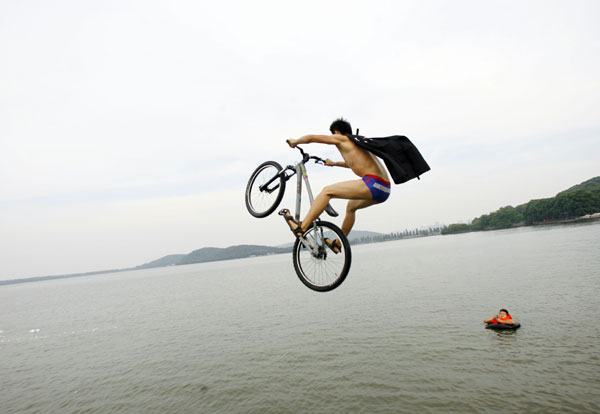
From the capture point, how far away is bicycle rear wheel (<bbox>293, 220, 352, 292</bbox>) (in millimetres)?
5230

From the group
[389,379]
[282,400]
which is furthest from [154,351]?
[389,379]

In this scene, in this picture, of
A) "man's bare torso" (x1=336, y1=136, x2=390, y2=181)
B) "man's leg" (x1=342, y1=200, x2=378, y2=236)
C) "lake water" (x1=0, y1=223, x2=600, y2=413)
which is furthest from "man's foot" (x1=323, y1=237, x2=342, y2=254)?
"lake water" (x1=0, y1=223, x2=600, y2=413)

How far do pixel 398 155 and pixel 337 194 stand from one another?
1093 millimetres

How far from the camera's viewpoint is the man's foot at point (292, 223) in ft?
18.2

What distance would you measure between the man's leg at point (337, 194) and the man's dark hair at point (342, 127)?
85 centimetres

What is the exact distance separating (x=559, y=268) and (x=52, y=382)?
6285 centimetres

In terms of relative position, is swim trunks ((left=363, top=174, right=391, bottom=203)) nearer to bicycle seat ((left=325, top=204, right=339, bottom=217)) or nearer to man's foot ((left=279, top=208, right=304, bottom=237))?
bicycle seat ((left=325, top=204, right=339, bottom=217))

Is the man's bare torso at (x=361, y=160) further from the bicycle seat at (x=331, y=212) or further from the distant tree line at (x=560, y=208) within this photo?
the distant tree line at (x=560, y=208)

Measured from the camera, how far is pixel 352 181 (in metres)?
5.17

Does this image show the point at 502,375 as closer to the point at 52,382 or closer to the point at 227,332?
the point at 227,332

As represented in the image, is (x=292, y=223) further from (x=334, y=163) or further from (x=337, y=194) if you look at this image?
(x=334, y=163)

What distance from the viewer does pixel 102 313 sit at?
2591 inches

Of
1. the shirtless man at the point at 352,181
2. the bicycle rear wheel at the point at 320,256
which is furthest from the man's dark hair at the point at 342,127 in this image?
the bicycle rear wheel at the point at 320,256

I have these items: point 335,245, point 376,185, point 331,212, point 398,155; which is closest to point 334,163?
point 331,212
